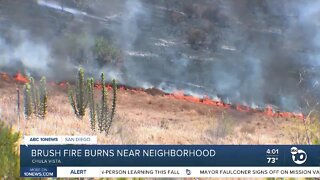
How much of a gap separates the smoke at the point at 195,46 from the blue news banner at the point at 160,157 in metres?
1.57

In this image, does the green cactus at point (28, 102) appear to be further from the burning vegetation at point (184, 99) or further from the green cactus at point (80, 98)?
the green cactus at point (80, 98)

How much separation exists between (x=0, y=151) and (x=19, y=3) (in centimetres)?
365

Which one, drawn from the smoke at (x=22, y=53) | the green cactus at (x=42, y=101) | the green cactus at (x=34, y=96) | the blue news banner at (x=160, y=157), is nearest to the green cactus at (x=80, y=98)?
the green cactus at (x=42, y=101)

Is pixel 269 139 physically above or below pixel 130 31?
below

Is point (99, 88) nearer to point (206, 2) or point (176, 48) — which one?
point (176, 48)

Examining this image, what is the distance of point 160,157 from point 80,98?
224cm

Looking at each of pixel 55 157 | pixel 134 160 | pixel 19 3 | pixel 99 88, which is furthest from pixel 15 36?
pixel 134 160

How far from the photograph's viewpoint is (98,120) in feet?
33.1

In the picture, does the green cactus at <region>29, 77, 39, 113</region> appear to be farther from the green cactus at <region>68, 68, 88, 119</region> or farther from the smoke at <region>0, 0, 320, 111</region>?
the green cactus at <region>68, 68, 88, 119</region>

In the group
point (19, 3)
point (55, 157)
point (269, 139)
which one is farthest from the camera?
point (19, 3)

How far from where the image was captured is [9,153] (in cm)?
938

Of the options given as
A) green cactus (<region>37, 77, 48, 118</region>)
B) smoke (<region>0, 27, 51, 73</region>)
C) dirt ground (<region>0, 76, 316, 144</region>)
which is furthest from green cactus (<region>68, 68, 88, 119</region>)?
smoke (<region>0, 27, 51, 73</region>)

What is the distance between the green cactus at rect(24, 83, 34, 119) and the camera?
10.0 metres

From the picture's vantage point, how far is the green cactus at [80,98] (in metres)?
10.2
